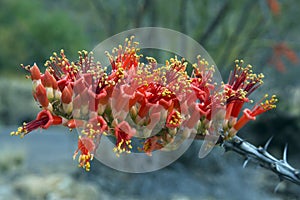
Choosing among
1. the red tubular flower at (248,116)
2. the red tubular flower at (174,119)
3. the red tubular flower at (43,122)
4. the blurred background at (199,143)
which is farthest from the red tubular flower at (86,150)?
the blurred background at (199,143)

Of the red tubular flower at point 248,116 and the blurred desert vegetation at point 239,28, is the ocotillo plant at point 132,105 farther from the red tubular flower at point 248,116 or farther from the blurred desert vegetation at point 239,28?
the blurred desert vegetation at point 239,28

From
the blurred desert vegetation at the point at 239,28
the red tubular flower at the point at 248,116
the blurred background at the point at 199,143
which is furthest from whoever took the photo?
the blurred desert vegetation at the point at 239,28

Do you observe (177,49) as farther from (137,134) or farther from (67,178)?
(137,134)

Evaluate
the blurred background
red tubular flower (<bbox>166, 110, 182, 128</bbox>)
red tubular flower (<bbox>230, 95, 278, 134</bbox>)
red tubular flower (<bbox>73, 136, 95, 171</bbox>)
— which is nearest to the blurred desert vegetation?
the blurred background

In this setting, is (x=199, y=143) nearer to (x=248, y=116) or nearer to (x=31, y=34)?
(x=248, y=116)

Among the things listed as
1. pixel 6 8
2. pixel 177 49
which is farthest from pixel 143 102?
pixel 6 8

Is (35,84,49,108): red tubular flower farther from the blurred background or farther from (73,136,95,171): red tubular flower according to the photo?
the blurred background

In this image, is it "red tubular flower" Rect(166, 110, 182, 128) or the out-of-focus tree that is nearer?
"red tubular flower" Rect(166, 110, 182, 128)

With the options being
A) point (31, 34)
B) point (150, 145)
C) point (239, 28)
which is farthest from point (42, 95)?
point (31, 34)
